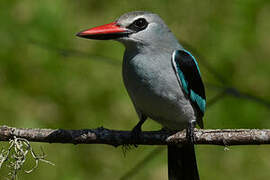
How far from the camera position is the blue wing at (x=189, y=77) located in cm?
425

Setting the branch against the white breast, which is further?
the white breast

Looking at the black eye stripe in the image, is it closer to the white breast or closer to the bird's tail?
the white breast


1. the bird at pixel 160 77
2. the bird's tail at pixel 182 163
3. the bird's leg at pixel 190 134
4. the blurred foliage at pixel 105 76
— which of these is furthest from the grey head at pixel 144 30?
the blurred foliage at pixel 105 76

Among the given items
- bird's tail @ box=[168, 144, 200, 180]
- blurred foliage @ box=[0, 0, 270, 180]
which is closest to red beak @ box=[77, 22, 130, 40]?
bird's tail @ box=[168, 144, 200, 180]

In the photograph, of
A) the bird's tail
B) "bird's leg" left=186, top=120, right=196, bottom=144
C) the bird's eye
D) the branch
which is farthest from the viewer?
the bird's tail

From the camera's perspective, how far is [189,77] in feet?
14.2

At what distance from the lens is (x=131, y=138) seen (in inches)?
158

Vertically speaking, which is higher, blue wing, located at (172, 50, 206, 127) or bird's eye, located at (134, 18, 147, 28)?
bird's eye, located at (134, 18, 147, 28)

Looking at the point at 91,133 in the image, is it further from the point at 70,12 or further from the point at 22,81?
the point at 70,12

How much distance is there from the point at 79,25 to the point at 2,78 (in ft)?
4.02

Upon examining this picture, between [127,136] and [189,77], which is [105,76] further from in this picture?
[127,136]

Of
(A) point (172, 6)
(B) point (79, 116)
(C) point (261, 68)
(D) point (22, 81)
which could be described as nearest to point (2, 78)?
(D) point (22, 81)

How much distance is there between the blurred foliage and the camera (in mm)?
5777

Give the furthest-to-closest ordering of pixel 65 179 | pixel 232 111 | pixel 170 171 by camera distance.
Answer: pixel 232 111 < pixel 65 179 < pixel 170 171
